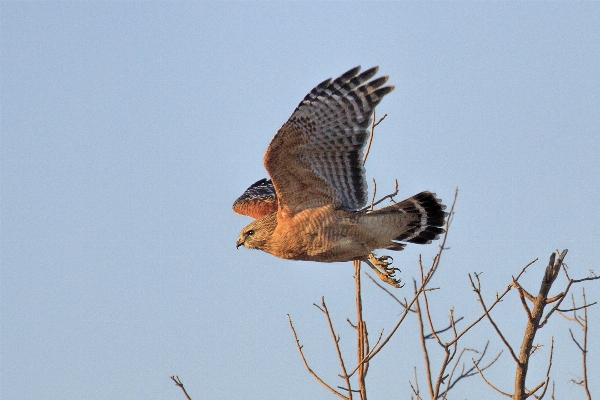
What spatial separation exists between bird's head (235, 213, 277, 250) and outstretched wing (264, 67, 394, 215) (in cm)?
24

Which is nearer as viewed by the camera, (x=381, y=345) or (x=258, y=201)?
(x=381, y=345)

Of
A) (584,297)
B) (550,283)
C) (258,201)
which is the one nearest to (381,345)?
(550,283)

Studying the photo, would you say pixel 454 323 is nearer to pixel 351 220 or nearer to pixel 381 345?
pixel 381 345

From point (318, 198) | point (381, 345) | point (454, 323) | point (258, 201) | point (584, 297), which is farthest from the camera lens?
point (258, 201)

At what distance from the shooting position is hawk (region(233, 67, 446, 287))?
227 inches

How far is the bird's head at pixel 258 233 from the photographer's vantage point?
6.41 m

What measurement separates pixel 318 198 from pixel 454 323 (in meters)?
1.90

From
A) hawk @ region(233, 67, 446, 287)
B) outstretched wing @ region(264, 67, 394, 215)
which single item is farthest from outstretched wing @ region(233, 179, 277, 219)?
outstretched wing @ region(264, 67, 394, 215)

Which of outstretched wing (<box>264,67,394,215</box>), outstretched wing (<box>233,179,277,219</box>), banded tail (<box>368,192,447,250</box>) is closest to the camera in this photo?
outstretched wing (<box>264,67,394,215</box>)

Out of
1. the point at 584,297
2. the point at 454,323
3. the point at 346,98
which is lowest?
the point at 454,323

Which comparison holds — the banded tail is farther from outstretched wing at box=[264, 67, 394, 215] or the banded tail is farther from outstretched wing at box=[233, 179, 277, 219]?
outstretched wing at box=[233, 179, 277, 219]

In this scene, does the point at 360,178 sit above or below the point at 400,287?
above

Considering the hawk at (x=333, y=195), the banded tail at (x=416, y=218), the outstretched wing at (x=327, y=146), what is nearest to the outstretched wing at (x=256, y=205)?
the hawk at (x=333, y=195)

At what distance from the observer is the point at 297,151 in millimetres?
5879
